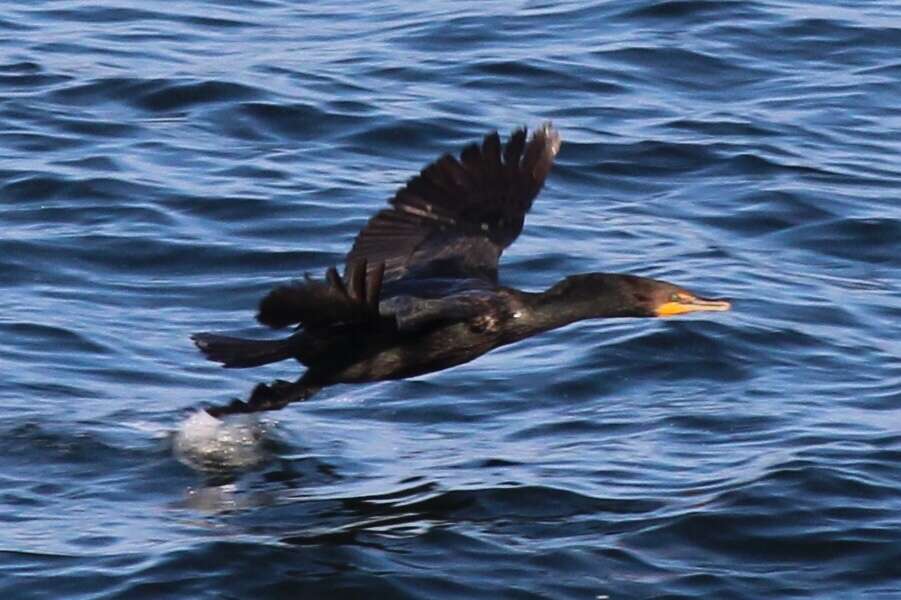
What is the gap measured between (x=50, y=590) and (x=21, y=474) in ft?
3.89

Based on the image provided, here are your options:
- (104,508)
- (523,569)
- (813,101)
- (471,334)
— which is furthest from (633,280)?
(813,101)

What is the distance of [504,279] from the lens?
10086mm

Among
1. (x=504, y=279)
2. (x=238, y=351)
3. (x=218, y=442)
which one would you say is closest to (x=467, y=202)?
(x=218, y=442)

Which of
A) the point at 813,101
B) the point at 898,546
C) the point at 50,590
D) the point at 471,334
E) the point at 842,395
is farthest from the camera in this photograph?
the point at 813,101

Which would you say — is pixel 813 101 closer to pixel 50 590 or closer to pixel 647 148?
pixel 647 148

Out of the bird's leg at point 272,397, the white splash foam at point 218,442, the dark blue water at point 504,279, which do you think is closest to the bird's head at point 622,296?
the dark blue water at point 504,279

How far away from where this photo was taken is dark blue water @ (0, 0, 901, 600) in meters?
6.87

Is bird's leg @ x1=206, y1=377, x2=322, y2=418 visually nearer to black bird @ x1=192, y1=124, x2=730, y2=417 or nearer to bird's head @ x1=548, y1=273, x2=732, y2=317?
black bird @ x1=192, y1=124, x2=730, y2=417

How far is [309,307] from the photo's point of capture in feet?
21.6

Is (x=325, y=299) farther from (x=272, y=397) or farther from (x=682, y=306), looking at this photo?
(x=682, y=306)

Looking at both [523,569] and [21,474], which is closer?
[523,569]

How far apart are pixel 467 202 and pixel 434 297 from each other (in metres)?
0.97

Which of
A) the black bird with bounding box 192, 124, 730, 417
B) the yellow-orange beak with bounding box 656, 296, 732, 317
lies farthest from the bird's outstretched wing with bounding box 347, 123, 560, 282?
the yellow-orange beak with bounding box 656, 296, 732, 317

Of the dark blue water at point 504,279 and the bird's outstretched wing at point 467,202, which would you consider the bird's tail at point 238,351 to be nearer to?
the dark blue water at point 504,279
